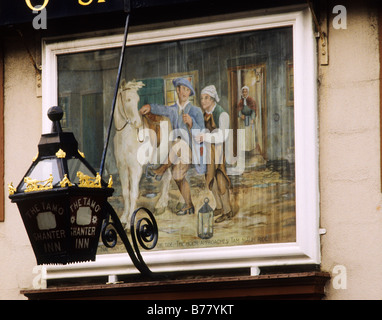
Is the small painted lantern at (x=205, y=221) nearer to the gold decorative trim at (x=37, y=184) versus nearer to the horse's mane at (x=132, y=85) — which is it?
the horse's mane at (x=132, y=85)

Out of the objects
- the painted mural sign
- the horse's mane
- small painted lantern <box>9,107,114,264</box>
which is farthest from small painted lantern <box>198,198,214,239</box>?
small painted lantern <box>9,107,114,264</box>

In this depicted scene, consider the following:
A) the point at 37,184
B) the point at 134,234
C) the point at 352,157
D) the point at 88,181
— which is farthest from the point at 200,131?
the point at 37,184

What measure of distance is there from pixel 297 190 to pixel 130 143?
2.09 metres

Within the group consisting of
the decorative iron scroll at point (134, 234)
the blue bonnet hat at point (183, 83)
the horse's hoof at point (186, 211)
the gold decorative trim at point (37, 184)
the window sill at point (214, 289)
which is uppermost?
the blue bonnet hat at point (183, 83)

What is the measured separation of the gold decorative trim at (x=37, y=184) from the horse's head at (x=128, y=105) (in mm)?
2415

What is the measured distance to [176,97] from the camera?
13.7 metres

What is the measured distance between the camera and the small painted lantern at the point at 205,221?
13.3 m

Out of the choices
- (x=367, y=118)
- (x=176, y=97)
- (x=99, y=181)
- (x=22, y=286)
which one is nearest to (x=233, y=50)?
(x=176, y=97)

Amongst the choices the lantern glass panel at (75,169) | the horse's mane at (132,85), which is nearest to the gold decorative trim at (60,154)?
the lantern glass panel at (75,169)

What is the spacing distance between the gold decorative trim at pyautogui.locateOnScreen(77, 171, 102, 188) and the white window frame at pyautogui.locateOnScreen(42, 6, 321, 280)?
1888 mm

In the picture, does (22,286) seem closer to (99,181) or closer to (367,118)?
(99,181)

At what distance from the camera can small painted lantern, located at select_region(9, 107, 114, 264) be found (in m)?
11.5

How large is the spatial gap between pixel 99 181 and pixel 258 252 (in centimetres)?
209

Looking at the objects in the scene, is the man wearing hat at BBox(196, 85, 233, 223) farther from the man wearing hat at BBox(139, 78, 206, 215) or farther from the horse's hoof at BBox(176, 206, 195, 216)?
the horse's hoof at BBox(176, 206, 195, 216)
